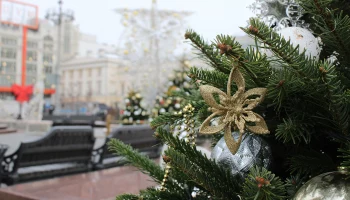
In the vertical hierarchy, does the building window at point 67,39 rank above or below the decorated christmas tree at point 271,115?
above

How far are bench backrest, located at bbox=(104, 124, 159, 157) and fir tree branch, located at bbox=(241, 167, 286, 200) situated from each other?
18.9ft

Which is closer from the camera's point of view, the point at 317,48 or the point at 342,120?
the point at 342,120

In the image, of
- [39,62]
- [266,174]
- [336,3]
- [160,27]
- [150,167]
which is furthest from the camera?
[39,62]

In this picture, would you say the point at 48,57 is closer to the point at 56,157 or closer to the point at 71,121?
the point at 71,121

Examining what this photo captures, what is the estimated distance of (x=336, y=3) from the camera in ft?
3.67

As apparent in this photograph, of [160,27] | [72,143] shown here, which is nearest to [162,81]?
[160,27]

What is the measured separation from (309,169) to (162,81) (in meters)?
13.9

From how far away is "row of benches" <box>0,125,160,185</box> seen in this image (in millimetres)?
4750

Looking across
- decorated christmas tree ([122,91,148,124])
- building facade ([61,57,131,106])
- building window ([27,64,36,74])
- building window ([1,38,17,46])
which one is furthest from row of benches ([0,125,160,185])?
building window ([27,64,36,74])

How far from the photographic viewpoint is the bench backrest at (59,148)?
16.0ft

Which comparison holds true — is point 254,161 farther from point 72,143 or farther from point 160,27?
point 160,27

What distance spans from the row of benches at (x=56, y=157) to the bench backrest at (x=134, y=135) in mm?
24

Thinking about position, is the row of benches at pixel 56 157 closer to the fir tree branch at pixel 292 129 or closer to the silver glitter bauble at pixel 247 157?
the silver glitter bauble at pixel 247 157

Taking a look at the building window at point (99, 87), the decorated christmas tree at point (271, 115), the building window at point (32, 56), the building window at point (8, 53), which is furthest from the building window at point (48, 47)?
the decorated christmas tree at point (271, 115)
